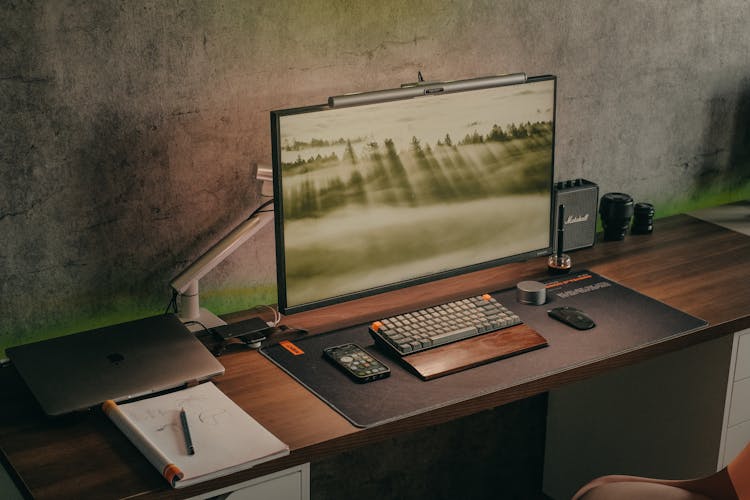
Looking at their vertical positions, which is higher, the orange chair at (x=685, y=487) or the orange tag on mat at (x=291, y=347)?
the orange tag on mat at (x=291, y=347)

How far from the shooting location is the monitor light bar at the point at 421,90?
1.93 m

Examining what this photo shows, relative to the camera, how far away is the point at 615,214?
102 inches

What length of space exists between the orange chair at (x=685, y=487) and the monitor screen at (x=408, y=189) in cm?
56

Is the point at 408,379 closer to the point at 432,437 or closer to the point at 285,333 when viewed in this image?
the point at 285,333

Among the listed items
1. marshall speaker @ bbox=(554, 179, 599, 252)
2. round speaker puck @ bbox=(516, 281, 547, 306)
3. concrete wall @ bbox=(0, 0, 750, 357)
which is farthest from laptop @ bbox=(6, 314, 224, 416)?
marshall speaker @ bbox=(554, 179, 599, 252)

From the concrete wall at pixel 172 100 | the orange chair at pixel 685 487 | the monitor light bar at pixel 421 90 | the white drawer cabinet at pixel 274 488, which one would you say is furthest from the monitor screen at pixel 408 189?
the orange chair at pixel 685 487

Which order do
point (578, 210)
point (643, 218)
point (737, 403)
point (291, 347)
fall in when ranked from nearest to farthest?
1. point (291, 347)
2. point (737, 403)
3. point (578, 210)
4. point (643, 218)

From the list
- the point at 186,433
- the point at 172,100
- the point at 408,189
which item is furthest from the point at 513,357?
the point at 172,100

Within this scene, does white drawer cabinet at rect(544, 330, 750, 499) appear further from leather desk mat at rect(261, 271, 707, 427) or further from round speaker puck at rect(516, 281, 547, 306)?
round speaker puck at rect(516, 281, 547, 306)

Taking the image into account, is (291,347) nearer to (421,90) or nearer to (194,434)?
(194,434)

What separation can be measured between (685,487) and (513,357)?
0.40 m

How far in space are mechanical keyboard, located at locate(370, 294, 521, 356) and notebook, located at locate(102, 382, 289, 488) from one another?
1.21ft

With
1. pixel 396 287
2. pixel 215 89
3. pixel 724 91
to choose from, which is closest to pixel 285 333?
pixel 396 287

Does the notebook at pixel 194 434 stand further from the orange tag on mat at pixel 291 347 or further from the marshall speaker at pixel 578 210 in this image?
the marshall speaker at pixel 578 210
